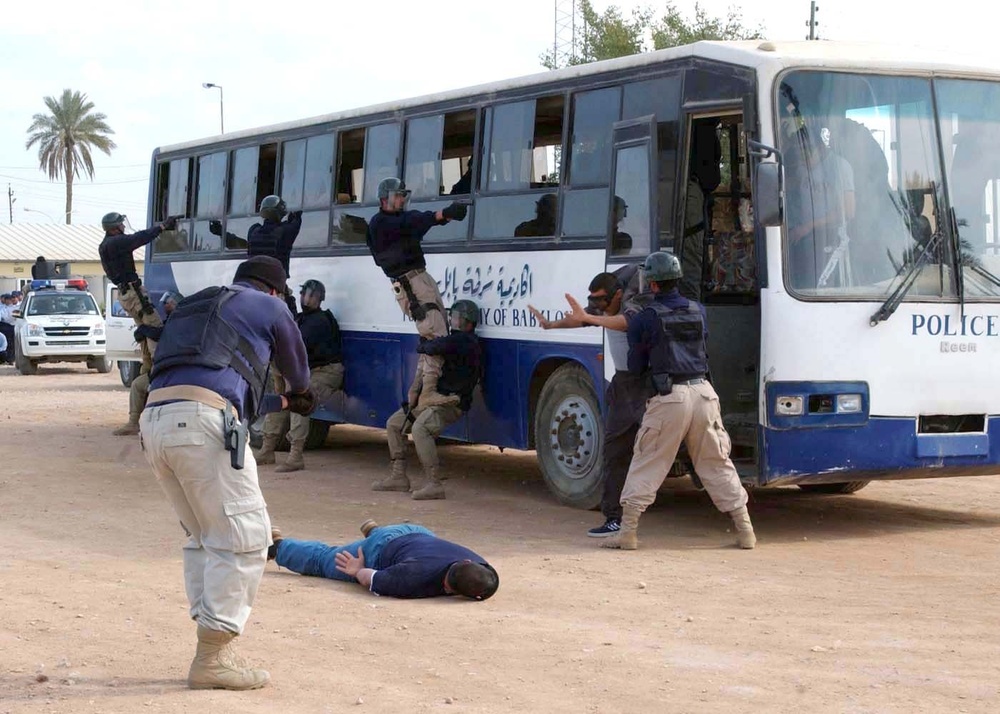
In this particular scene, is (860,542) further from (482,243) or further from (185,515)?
(185,515)

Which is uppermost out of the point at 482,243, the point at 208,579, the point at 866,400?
the point at 482,243

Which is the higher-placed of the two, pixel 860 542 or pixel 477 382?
pixel 477 382

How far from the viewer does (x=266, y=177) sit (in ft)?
55.9

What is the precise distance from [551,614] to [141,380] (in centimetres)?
1126

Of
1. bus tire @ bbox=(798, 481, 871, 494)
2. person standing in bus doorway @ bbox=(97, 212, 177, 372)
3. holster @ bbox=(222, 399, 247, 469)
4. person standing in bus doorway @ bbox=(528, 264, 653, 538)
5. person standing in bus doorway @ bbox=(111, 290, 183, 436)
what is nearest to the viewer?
holster @ bbox=(222, 399, 247, 469)

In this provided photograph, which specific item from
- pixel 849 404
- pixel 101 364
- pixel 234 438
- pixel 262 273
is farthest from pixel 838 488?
pixel 101 364

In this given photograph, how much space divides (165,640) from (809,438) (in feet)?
15.1

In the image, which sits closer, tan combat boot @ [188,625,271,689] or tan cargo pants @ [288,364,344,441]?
tan combat boot @ [188,625,271,689]

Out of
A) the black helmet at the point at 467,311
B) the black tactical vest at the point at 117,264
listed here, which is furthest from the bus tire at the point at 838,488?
the black tactical vest at the point at 117,264

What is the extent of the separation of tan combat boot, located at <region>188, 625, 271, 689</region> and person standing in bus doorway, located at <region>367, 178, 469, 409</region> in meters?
6.81

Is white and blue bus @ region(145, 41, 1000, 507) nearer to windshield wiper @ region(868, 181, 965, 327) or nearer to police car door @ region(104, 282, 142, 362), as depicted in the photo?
windshield wiper @ region(868, 181, 965, 327)

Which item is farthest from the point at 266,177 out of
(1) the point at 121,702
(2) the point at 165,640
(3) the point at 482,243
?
(1) the point at 121,702

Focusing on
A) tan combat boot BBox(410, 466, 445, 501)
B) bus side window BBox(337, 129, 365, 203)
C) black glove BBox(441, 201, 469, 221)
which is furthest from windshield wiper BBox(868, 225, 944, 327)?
bus side window BBox(337, 129, 365, 203)

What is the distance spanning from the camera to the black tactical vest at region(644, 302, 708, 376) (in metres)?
9.98
